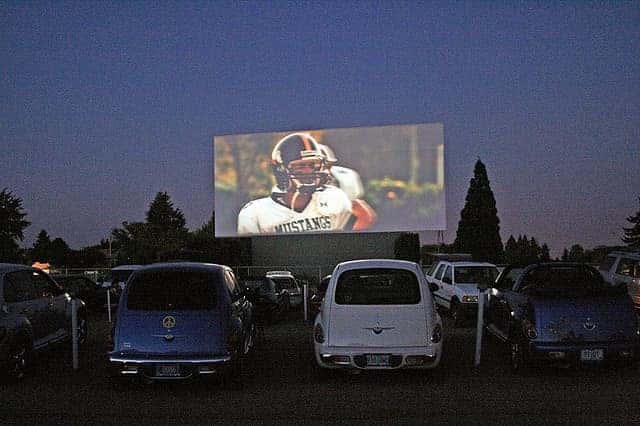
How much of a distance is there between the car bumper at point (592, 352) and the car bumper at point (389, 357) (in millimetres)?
1695

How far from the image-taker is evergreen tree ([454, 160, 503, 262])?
42.4 meters

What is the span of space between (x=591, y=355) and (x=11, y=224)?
51.1 meters

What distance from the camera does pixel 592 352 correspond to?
9188 mm

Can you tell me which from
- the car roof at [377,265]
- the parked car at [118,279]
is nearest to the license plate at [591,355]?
the car roof at [377,265]

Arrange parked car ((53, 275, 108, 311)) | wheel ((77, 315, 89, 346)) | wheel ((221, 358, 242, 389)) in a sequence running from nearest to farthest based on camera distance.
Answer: wheel ((221, 358, 242, 389)) → wheel ((77, 315, 89, 346)) → parked car ((53, 275, 108, 311))

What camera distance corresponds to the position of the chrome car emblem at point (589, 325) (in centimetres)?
926

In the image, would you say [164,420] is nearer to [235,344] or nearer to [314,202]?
[235,344]

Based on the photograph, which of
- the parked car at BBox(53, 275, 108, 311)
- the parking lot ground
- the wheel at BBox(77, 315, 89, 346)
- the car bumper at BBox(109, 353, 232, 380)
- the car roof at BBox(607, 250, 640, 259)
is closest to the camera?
the parking lot ground

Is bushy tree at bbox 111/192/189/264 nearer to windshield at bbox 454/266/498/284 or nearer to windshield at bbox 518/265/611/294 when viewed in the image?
windshield at bbox 454/266/498/284

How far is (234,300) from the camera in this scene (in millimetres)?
9414

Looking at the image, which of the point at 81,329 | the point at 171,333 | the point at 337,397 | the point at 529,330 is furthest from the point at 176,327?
the point at 81,329

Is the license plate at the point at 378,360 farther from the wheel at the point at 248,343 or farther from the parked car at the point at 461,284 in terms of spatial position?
the parked car at the point at 461,284

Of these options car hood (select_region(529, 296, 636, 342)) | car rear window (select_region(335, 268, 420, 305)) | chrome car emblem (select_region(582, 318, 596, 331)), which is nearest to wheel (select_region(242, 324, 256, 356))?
car rear window (select_region(335, 268, 420, 305))

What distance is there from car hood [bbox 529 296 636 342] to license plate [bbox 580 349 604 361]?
0.47ft
